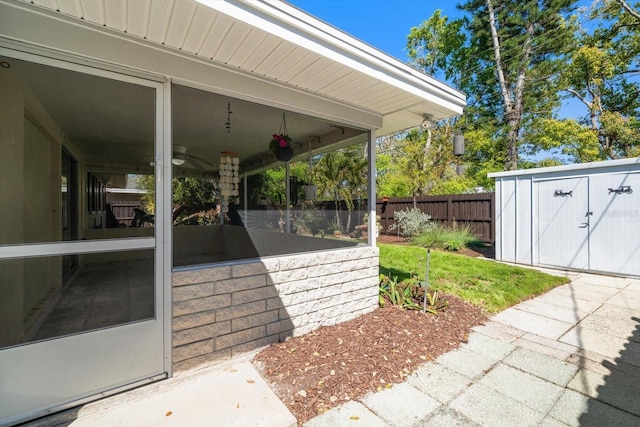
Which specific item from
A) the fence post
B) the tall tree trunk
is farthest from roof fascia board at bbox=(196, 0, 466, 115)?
the tall tree trunk

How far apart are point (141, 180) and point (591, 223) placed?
7.27 meters

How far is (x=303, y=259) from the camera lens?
286 centimetres

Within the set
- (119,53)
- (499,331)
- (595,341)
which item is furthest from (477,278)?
(119,53)

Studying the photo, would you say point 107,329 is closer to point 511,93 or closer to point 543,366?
point 543,366

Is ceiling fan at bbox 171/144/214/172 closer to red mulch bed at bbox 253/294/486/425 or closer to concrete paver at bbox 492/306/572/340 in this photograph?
red mulch bed at bbox 253/294/486/425

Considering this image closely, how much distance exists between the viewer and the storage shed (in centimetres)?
507

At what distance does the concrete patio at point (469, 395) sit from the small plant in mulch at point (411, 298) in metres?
0.57

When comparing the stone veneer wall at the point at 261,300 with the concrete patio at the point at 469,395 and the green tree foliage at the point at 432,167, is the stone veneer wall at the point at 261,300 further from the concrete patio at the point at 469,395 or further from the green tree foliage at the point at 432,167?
the green tree foliage at the point at 432,167

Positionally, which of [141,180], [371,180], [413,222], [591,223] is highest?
[371,180]

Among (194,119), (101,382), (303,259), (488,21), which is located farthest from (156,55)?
(488,21)

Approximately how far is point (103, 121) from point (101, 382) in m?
2.01

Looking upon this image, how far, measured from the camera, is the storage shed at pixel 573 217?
200 inches

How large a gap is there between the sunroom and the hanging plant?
0.34m

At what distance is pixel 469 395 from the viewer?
206 centimetres
